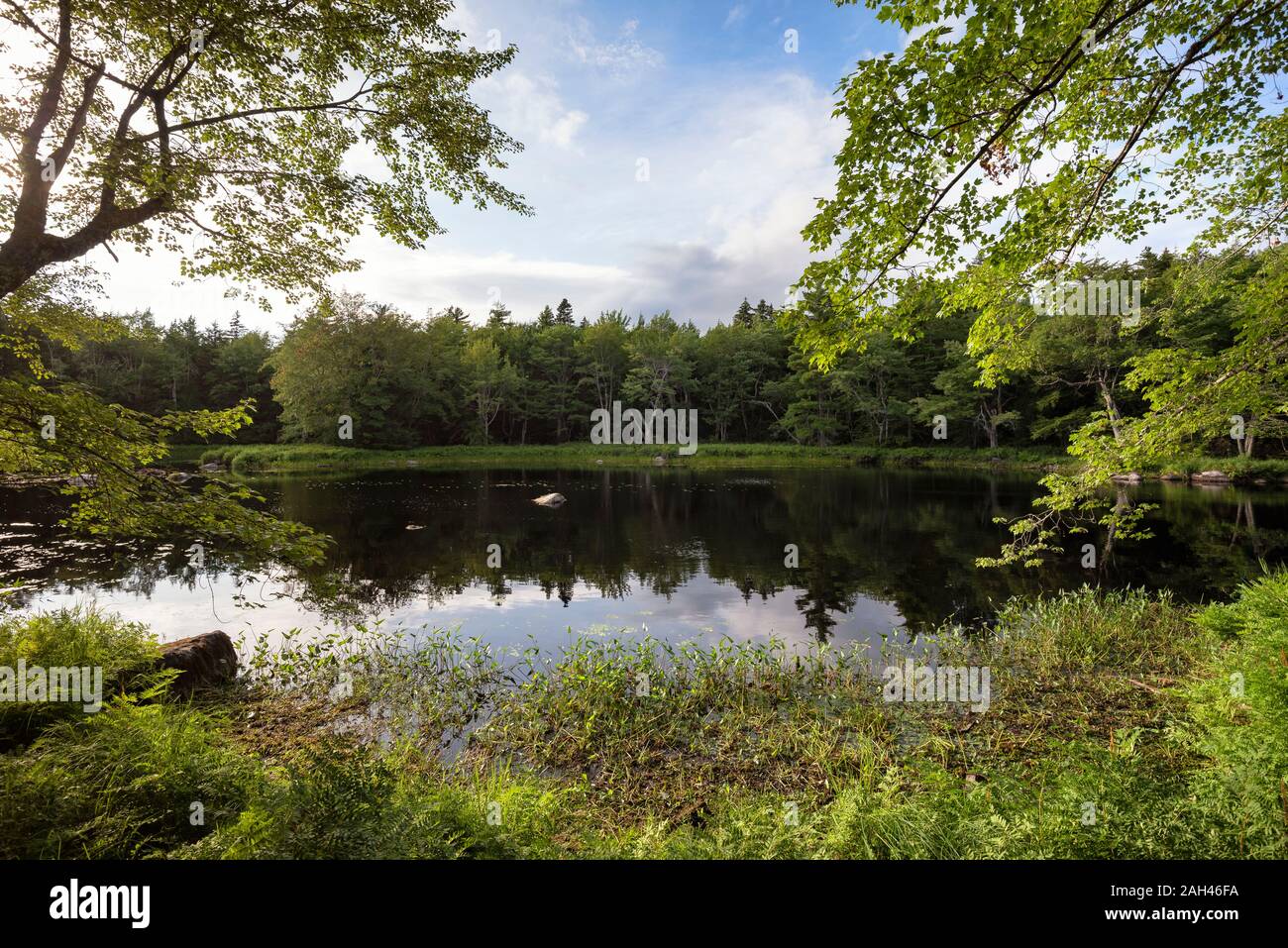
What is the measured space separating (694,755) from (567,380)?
6503 centimetres

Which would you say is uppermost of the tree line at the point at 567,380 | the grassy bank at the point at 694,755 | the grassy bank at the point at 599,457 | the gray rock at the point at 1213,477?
the tree line at the point at 567,380

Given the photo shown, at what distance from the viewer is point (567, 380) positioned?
225 feet

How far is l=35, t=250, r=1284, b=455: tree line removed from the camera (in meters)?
49.9

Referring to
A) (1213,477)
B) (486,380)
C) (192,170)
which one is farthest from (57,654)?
(486,380)

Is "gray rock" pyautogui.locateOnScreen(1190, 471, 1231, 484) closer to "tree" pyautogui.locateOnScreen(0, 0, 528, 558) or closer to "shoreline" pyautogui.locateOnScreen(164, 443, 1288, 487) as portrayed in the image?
"shoreline" pyautogui.locateOnScreen(164, 443, 1288, 487)

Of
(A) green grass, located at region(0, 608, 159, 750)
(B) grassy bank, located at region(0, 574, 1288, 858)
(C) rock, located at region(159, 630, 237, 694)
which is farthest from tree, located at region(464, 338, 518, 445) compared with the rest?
(A) green grass, located at region(0, 608, 159, 750)

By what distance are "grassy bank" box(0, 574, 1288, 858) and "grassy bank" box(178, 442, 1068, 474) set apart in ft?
143

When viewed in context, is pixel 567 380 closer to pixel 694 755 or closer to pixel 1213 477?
pixel 1213 477

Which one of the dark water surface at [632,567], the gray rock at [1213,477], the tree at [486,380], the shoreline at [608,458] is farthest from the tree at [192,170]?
the tree at [486,380]

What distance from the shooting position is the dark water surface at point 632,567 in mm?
11773

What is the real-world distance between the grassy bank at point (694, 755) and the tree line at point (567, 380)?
39483 millimetres

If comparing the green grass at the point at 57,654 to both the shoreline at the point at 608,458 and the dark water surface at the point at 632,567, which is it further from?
the shoreline at the point at 608,458

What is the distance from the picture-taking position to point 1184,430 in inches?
272
